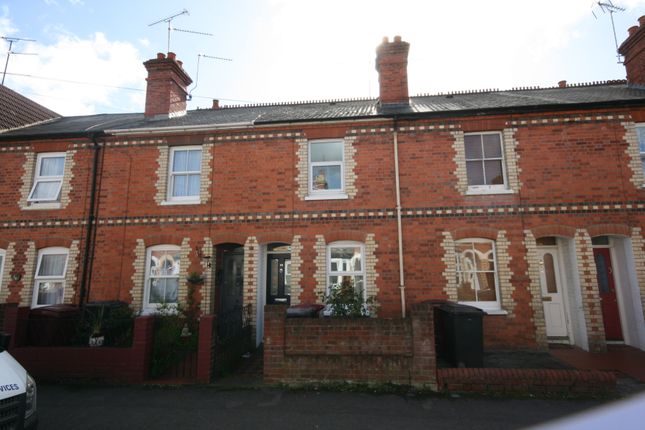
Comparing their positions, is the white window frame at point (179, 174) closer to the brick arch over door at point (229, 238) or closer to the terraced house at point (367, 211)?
the terraced house at point (367, 211)

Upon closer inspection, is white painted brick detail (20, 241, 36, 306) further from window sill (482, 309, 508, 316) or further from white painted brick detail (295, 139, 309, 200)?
window sill (482, 309, 508, 316)

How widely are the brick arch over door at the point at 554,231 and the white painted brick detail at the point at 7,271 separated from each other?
14326 mm

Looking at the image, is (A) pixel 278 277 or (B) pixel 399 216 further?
(A) pixel 278 277

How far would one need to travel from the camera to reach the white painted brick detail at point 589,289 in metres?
7.82

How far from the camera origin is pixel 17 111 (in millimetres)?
12148

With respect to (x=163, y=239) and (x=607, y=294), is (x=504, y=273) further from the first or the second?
(x=163, y=239)

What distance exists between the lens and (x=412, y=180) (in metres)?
8.82

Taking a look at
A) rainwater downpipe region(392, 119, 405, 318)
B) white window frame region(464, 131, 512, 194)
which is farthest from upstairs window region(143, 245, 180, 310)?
white window frame region(464, 131, 512, 194)

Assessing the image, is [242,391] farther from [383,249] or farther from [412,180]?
[412,180]

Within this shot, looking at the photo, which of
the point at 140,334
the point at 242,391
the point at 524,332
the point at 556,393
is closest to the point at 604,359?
the point at 524,332

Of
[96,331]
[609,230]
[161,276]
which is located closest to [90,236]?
[161,276]

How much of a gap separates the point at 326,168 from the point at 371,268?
3045mm

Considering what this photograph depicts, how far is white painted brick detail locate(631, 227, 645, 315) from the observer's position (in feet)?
26.1

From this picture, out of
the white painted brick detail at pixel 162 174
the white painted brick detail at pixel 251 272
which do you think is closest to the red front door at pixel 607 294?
the white painted brick detail at pixel 251 272
